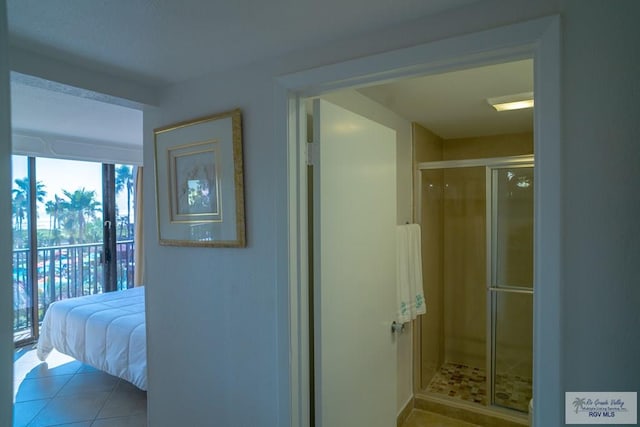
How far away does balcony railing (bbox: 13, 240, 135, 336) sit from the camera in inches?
155

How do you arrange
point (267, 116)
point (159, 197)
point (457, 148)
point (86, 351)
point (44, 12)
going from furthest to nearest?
point (457, 148)
point (86, 351)
point (159, 197)
point (267, 116)
point (44, 12)

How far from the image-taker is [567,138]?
97cm

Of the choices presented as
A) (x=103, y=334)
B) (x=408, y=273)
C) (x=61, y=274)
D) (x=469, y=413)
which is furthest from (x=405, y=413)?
(x=61, y=274)

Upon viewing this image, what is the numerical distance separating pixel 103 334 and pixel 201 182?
2070 mm

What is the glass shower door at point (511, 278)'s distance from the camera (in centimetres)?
286

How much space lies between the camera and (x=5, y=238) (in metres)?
0.51

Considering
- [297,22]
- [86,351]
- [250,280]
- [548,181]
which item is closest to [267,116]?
[297,22]

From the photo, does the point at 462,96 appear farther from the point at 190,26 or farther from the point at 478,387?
the point at 478,387

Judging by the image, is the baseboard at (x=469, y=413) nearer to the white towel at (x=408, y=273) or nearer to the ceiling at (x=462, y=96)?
the white towel at (x=408, y=273)

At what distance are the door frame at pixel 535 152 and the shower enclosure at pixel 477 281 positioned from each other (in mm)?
1650

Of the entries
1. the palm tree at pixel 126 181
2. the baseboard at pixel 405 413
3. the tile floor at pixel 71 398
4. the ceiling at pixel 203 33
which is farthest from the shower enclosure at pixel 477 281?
the palm tree at pixel 126 181

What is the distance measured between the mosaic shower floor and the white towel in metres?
0.91

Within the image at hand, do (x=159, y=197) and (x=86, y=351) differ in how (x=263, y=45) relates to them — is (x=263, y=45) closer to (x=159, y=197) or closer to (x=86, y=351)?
(x=159, y=197)

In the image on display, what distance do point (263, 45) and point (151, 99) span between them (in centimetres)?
80
